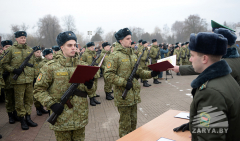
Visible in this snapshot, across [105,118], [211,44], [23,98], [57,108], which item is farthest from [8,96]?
[211,44]

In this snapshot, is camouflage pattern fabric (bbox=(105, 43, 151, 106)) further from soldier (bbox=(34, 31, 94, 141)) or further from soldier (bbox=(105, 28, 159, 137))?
soldier (bbox=(34, 31, 94, 141))

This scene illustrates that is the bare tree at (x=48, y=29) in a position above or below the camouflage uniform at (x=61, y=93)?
above

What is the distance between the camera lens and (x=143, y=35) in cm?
6306

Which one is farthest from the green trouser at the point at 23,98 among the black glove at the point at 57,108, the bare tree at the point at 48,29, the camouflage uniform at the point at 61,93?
the bare tree at the point at 48,29

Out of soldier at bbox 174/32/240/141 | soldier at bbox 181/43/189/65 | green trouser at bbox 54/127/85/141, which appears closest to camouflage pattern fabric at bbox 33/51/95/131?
green trouser at bbox 54/127/85/141

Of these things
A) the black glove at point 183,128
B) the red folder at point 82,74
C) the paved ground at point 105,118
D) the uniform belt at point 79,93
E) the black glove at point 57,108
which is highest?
the red folder at point 82,74

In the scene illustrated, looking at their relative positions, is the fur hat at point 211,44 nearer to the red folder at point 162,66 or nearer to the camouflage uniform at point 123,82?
the red folder at point 162,66

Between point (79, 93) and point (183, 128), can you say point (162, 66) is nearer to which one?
point (183, 128)

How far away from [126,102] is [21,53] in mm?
3709

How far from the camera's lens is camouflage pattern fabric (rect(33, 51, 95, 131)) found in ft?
8.75

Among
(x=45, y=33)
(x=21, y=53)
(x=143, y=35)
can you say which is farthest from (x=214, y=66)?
(x=143, y=35)

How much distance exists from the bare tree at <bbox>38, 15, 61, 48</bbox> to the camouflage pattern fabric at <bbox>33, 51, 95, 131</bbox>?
42.3m

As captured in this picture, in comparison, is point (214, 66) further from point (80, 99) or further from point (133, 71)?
point (133, 71)

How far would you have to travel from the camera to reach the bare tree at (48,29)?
42062 millimetres
